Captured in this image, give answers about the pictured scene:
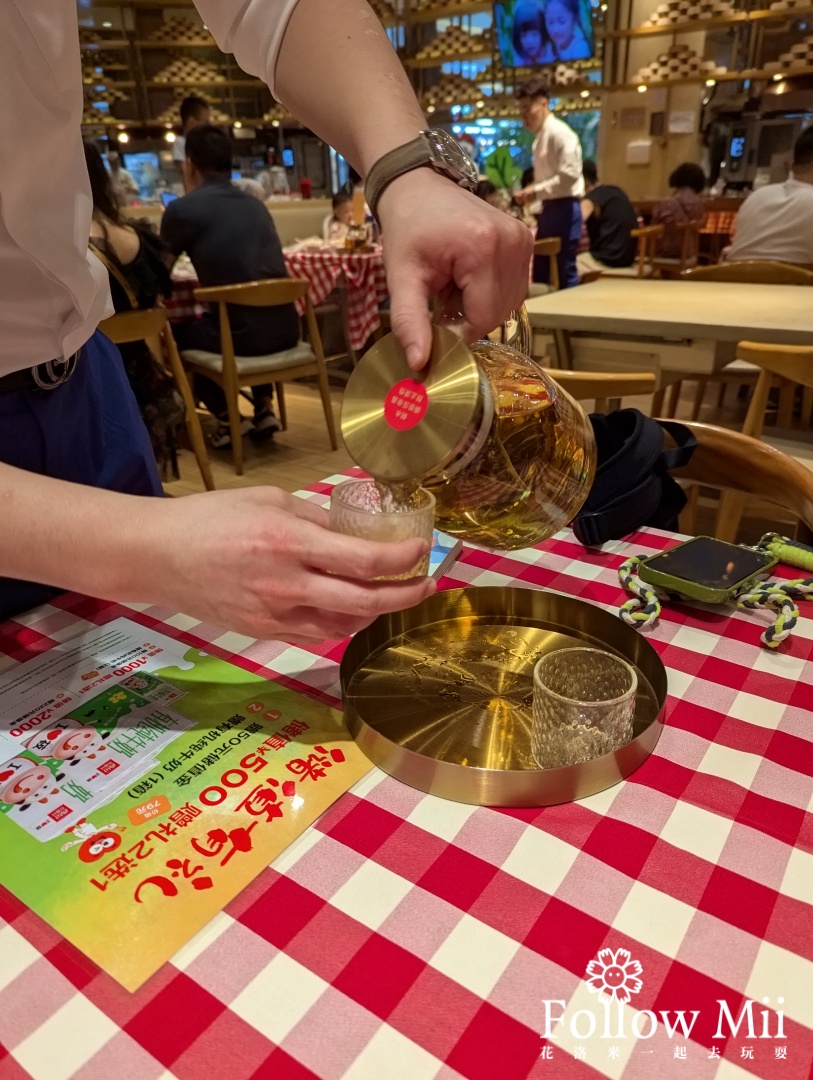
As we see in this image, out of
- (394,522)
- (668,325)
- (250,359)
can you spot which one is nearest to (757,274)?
(668,325)

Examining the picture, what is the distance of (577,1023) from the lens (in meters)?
0.43

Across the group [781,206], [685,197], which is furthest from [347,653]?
[685,197]

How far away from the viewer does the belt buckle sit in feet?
2.89

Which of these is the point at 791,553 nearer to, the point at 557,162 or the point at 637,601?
the point at 637,601

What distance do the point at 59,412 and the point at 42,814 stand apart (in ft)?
1.69

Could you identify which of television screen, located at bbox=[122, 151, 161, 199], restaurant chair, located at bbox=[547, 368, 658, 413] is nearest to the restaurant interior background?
television screen, located at bbox=[122, 151, 161, 199]

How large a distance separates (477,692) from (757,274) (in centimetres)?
279

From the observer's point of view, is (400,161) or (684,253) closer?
(400,161)

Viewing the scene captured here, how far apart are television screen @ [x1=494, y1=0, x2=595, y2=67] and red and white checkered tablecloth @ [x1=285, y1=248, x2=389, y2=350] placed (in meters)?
3.62

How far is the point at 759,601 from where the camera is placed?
85 centimetres

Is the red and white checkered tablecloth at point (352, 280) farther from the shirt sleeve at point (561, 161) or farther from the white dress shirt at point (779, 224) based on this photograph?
the white dress shirt at point (779, 224)

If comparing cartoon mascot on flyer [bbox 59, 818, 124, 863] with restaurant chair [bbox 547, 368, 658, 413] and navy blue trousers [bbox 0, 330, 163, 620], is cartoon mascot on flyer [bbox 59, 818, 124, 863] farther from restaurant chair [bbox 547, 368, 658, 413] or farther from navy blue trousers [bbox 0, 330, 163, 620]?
restaurant chair [bbox 547, 368, 658, 413]

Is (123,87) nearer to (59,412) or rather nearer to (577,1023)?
(59,412)

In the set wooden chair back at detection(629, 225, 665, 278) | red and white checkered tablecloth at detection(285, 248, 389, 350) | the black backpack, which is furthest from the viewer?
wooden chair back at detection(629, 225, 665, 278)
